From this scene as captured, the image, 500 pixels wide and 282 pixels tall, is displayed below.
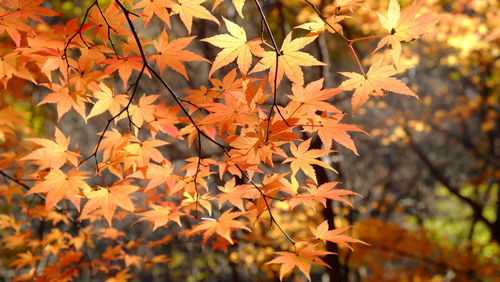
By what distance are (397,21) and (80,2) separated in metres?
5.14

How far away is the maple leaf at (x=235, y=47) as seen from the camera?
148cm

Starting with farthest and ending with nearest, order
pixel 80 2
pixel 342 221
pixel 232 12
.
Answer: pixel 342 221 → pixel 80 2 → pixel 232 12

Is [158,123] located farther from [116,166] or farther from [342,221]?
[342,221]

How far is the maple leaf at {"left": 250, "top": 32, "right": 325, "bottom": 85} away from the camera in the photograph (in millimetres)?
1439

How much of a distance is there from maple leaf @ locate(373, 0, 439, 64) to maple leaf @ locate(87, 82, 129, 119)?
119cm

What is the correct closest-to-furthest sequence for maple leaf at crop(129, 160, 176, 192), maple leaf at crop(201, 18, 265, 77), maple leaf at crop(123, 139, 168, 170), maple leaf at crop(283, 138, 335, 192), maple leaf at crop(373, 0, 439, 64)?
1. maple leaf at crop(373, 0, 439, 64)
2. maple leaf at crop(201, 18, 265, 77)
3. maple leaf at crop(283, 138, 335, 192)
4. maple leaf at crop(123, 139, 168, 170)
5. maple leaf at crop(129, 160, 176, 192)

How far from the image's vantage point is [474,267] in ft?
20.5

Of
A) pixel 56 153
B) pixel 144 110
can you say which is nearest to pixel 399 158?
pixel 144 110

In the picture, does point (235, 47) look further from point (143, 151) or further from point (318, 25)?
point (143, 151)

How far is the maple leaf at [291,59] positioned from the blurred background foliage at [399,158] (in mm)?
1330

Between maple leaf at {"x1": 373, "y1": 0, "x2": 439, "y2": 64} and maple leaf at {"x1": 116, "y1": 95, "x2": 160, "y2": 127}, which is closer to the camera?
maple leaf at {"x1": 373, "y1": 0, "x2": 439, "y2": 64}

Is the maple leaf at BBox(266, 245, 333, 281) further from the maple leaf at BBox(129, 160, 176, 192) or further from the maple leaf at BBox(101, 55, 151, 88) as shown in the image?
the maple leaf at BBox(101, 55, 151, 88)

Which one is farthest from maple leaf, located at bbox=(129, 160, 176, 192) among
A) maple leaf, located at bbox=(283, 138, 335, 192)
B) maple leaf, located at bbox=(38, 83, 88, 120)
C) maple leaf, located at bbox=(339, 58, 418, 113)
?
maple leaf, located at bbox=(339, 58, 418, 113)

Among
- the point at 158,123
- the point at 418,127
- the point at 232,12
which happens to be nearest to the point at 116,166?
the point at 158,123
